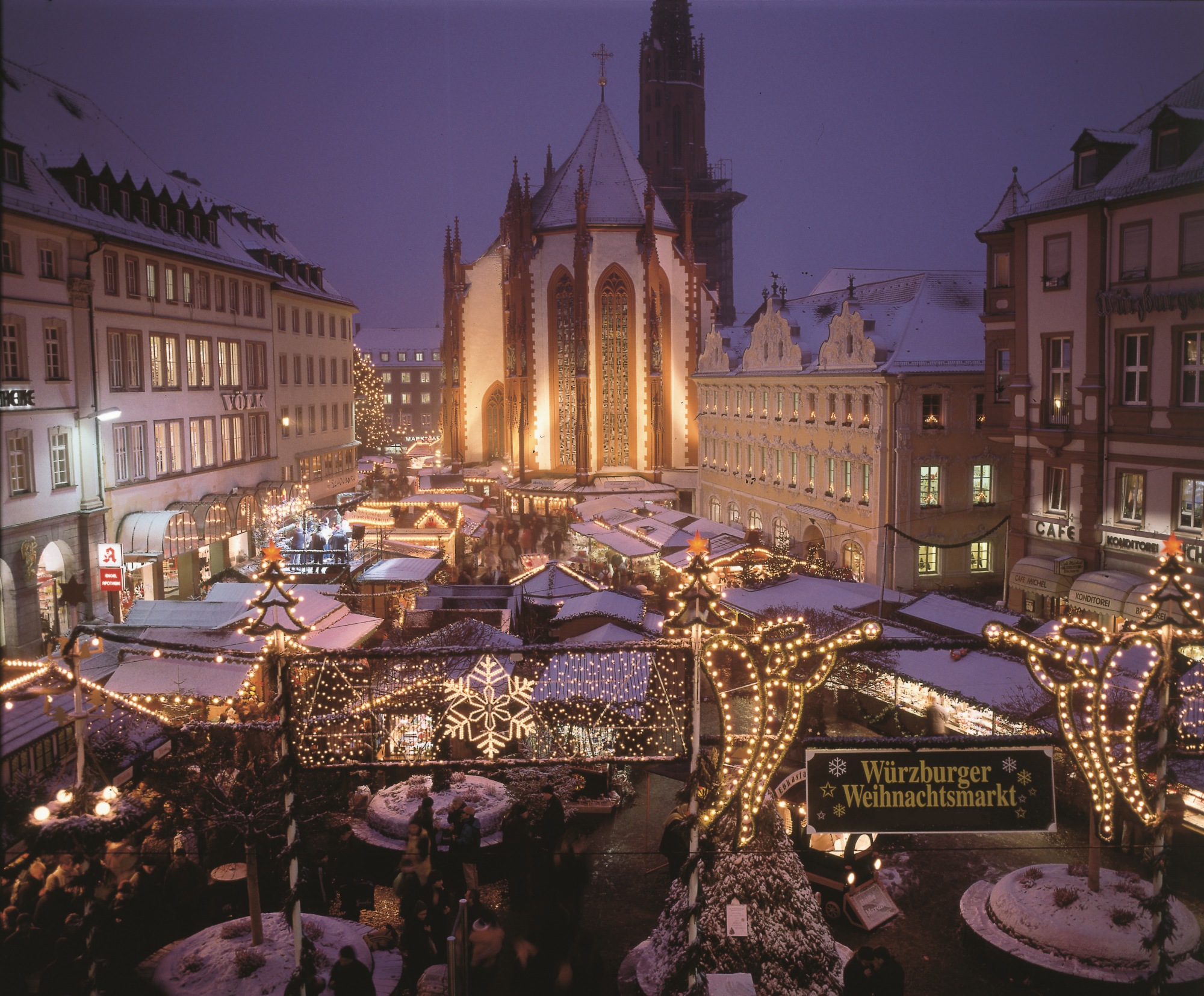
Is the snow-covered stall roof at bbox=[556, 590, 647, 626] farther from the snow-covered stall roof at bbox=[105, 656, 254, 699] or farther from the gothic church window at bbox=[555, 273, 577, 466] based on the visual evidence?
the gothic church window at bbox=[555, 273, 577, 466]

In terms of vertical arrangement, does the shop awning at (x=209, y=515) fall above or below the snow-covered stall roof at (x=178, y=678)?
above

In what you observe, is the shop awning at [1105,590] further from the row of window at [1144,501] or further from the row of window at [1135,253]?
the row of window at [1135,253]

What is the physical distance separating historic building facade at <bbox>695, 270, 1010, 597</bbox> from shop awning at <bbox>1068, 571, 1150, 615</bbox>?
485cm

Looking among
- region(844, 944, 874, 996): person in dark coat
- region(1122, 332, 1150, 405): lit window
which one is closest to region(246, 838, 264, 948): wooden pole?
region(844, 944, 874, 996): person in dark coat

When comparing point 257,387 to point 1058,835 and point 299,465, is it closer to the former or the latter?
point 299,465

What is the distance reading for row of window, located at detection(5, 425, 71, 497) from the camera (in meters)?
21.1

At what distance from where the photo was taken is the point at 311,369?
45.3 m

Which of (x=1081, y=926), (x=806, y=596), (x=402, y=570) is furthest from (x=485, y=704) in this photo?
(x=402, y=570)

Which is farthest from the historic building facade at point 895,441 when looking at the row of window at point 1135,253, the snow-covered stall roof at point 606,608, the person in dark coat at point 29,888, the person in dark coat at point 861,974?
the person in dark coat at point 29,888

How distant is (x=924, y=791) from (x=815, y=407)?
2622cm

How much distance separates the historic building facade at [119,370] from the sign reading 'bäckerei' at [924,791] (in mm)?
13317

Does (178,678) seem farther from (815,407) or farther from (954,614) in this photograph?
(815,407)

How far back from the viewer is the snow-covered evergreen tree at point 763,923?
8.02 meters

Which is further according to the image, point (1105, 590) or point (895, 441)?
point (895, 441)
